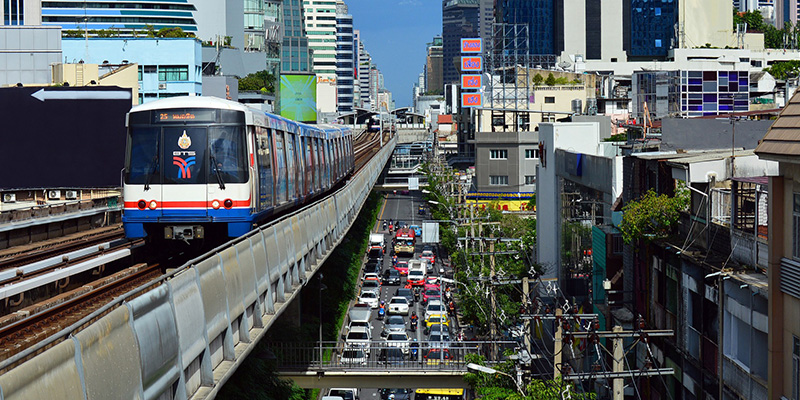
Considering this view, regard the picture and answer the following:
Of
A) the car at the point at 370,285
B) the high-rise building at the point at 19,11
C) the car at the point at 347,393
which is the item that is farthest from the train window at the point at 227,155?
the high-rise building at the point at 19,11

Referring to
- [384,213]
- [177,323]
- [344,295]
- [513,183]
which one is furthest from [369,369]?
[384,213]

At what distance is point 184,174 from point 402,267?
143 feet

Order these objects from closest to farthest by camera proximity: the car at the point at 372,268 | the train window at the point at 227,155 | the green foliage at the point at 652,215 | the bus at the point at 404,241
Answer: the train window at the point at 227,155 < the green foliage at the point at 652,215 < the car at the point at 372,268 < the bus at the point at 404,241

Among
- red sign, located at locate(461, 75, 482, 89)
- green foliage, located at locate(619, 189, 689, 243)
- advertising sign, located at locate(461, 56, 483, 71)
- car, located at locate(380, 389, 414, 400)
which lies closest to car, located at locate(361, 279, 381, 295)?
car, located at locate(380, 389, 414, 400)

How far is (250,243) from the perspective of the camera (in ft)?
40.8

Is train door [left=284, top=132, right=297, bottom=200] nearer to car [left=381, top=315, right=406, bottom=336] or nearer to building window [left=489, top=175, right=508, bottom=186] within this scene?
car [left=381, top=315, right=406, bottom=336]

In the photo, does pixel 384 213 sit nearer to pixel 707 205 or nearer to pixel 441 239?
pixel 441 239

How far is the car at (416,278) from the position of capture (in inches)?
2125

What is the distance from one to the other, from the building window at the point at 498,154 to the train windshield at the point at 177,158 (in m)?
50.4

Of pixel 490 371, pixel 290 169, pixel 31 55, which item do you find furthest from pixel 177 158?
pixel 31 55

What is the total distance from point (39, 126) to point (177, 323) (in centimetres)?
3080

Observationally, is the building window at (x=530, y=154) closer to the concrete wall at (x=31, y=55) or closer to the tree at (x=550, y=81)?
the tree at (x=550, y=81)

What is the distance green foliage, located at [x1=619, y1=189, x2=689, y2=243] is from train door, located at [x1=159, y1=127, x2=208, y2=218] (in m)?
8.52

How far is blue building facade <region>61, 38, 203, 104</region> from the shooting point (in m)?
70.4
